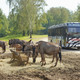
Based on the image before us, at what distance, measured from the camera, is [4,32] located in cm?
6419

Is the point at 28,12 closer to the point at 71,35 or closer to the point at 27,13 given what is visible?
the point at 27,13

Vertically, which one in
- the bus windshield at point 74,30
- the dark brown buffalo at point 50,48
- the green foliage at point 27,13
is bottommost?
the dark brown buffalo at point 50,48

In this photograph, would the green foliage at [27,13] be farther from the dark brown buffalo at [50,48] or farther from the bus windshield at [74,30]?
the dark brown buffalo at [50,48]

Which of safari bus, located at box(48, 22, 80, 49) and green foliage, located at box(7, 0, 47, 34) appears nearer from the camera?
safari bus, located at box(48, 22, 80, 49)

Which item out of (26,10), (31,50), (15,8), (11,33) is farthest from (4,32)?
(31,50)

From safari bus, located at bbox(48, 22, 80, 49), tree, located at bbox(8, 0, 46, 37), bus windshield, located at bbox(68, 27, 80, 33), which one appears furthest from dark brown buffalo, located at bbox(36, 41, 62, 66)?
tree, located at bbox(8, 0, 46, 37)

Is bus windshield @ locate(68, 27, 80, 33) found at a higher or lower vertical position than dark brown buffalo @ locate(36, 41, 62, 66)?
higher

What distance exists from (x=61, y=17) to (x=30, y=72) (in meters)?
68.6

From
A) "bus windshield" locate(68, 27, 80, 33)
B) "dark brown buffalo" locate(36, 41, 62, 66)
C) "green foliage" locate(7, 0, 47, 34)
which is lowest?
"dark brown buffalo" locate(36, 41, 62, 66)

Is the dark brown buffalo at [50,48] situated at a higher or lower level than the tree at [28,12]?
lower

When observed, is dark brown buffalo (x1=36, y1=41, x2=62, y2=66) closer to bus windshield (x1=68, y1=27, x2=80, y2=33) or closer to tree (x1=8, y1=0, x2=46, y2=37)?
bus windshield (x1=68, y1=27, x2=80, y2=33)

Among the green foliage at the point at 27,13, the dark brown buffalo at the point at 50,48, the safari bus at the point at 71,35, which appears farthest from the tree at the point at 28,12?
the dark brown buffalo at the point at 50,48

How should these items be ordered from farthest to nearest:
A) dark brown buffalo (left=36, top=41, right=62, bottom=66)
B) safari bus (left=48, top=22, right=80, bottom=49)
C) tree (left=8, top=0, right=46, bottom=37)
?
tree (left=8, top=0, right=46, bottom=37), safari bus (left=48, top=22, right=80, bottom=49), dark brown buffalo (left=36, top=41, right=62, bottom=66)

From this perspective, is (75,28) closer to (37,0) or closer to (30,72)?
(30,72)
